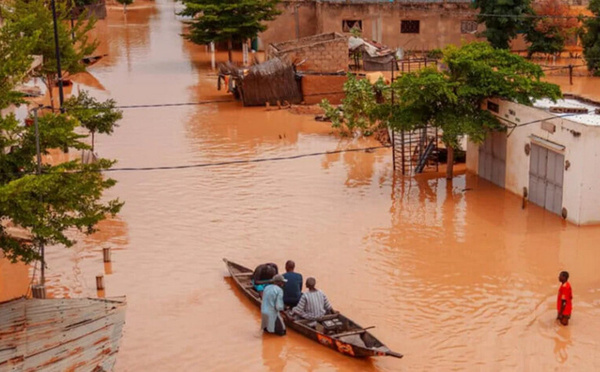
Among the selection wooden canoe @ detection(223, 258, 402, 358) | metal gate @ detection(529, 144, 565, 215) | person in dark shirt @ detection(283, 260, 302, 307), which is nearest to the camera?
wooden canoe @ detection(223, 258, 402, 358)

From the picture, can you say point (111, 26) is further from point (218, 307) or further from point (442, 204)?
point (218, 307)

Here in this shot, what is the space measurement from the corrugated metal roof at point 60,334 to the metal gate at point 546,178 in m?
12.7

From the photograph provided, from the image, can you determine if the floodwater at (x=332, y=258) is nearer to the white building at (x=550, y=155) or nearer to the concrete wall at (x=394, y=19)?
the white building at (x=550, y=155)

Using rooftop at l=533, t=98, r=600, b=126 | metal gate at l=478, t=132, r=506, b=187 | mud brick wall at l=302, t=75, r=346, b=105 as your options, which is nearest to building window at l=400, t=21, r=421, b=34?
mud brick wall at l=302, t=75, r=346, b=105

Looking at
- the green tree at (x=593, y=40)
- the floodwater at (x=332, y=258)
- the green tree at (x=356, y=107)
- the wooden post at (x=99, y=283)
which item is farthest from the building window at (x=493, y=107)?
the green tree at (x=593, y=40)

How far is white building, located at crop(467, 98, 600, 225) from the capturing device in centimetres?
2175

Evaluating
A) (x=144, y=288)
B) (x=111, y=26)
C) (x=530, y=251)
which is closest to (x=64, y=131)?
(x=144, y=288)

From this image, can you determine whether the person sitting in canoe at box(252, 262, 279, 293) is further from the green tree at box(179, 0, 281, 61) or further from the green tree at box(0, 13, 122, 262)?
the green tree at box(179, 0, 281, 61)

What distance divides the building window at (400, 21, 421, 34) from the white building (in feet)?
82.9

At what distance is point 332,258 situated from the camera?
20.5m

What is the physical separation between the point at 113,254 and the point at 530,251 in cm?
971

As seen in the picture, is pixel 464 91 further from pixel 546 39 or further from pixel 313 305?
pixel 546 39

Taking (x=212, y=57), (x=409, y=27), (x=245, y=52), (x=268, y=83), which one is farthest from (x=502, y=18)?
(x=212, y=57)

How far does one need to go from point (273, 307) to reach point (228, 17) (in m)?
31.9
